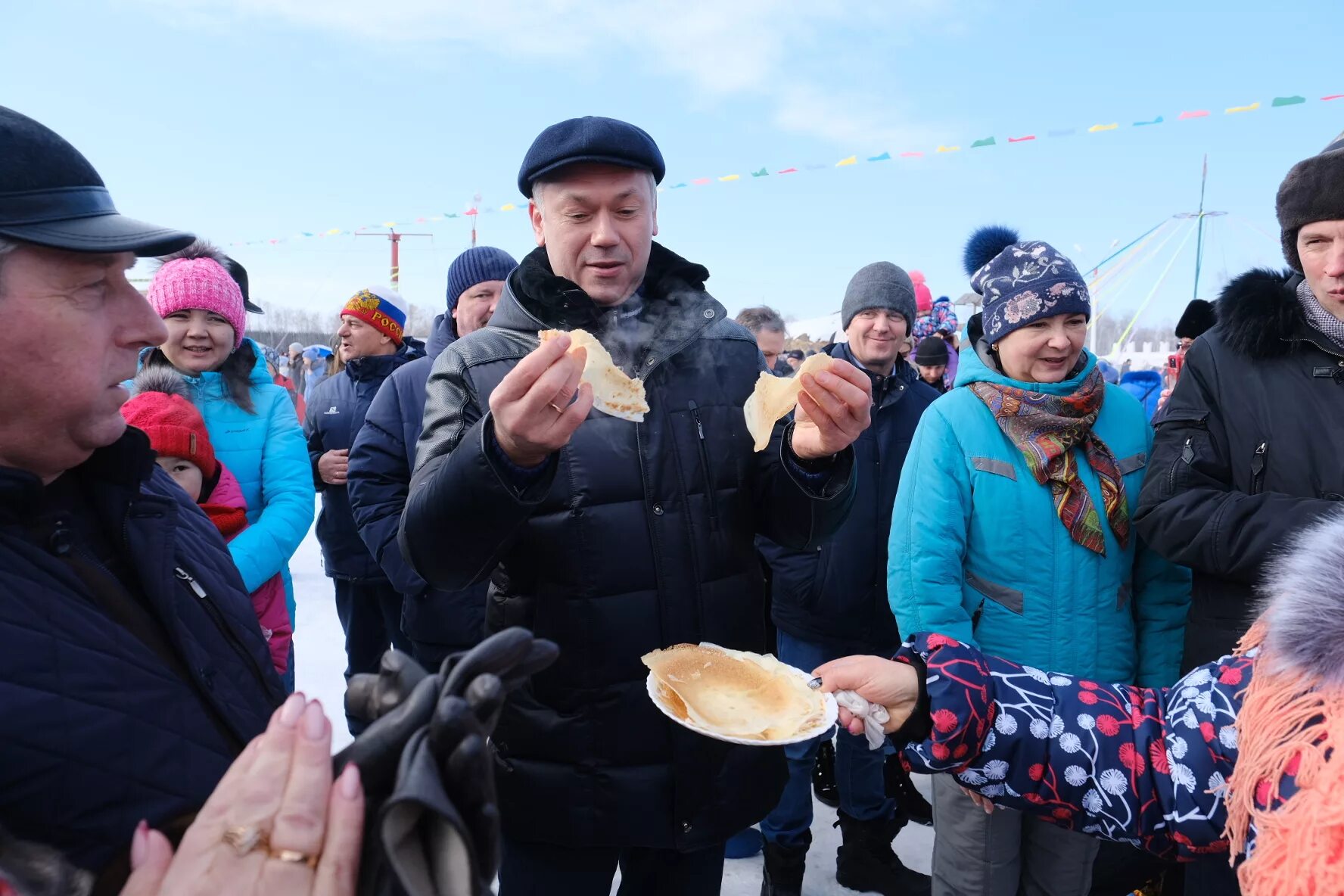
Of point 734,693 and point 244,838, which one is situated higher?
point 244,838

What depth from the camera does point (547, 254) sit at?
196cm

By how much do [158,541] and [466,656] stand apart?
0.65 m

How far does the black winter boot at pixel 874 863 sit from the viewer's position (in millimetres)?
3224

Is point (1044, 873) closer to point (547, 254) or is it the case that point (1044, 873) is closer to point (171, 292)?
point (547, 254)

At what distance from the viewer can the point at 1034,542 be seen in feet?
7.91

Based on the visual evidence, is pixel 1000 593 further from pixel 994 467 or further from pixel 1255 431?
Result: pixel 1255 431

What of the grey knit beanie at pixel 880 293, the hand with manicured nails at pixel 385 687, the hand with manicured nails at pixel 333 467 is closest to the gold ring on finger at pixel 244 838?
the hand with manicured nails at pixel 385 687

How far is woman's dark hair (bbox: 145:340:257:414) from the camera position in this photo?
9.95 feet

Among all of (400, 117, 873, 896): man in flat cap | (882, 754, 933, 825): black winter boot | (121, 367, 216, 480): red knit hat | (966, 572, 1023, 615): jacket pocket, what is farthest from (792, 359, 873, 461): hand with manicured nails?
(882, 754, 933, 825): black winter boot

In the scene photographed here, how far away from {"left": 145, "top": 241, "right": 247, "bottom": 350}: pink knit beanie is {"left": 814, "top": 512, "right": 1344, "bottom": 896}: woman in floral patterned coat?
272cm

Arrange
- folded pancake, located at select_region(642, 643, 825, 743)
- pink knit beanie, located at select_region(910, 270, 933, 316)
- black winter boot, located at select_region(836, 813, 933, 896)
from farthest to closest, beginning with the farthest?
pink knit beanie, located at select_region(910, 270, 933, 316) → black winter boot, located at select_region(836, 813, 933, 896) → folded pancake, located at select_region(642, 643, 825, 743)

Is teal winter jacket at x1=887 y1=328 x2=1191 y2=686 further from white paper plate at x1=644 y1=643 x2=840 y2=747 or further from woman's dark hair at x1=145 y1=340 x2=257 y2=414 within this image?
woman's dark hair at x1=145 y1=340 x2=257 y2=414

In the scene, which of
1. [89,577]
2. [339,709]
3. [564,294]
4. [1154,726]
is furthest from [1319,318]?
[339,709]

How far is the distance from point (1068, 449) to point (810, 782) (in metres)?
1.73
